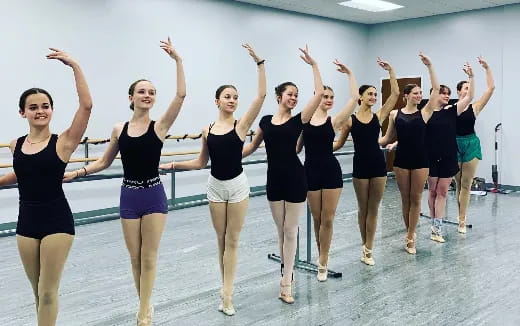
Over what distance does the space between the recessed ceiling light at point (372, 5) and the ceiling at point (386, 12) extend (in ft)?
0.44

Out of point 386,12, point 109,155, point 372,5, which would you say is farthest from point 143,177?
point 386,12

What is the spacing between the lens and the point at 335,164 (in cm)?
380

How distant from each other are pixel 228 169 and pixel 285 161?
39 centimetres

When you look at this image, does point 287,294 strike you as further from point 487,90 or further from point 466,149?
point 487,90

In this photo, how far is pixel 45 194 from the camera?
2.35 meters

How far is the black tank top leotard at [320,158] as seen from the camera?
373 centimetres

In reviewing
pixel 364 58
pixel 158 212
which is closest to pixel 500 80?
pixel 364 58

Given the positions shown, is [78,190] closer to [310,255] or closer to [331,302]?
[310,255]

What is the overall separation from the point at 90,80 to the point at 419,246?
395cm

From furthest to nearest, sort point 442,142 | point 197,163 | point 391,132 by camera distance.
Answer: point 442,142 → point 391,132 → point 197,163

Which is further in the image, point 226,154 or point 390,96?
point 390,96

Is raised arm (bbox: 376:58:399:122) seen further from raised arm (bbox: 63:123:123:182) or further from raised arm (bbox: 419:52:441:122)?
raised arm (bbox: 63:123:123:182)

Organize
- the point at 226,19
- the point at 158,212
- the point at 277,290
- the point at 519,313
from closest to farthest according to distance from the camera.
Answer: the point at 158,212 → the point at 519,313 → the point at 277,290 → the point at 226,19

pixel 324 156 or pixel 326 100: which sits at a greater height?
pixel 326 100
